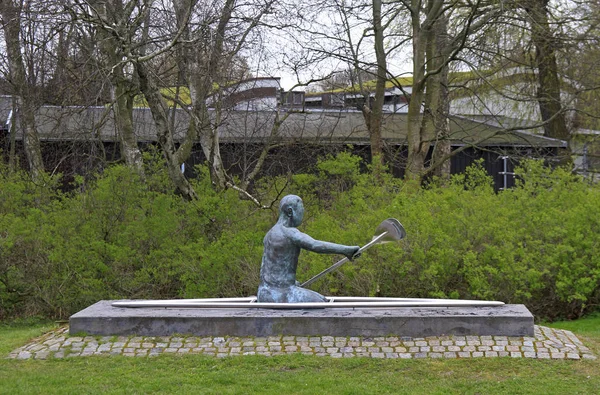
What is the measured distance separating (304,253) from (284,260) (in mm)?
4052

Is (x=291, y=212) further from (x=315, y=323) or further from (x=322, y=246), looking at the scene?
(x=315, y=323)

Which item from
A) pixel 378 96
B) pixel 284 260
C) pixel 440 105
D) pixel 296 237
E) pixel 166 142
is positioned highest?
pixel 378 96

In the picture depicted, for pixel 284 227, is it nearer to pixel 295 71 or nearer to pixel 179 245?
pixel 179 245

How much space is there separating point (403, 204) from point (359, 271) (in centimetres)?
200

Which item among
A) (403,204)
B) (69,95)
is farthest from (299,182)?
(69,95)

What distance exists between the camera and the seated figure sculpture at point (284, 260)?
9617mm

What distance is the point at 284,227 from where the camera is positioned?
9719mm

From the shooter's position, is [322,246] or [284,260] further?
[284,260]

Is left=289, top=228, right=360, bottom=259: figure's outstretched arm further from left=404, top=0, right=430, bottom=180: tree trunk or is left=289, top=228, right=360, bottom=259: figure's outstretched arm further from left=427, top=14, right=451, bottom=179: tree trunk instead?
left=404, top=0, right=430, bottom=180: tree trunk

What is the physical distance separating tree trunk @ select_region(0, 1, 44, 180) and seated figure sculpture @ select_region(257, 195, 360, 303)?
666 cm

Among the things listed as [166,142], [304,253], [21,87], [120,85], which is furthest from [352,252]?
[21,87]

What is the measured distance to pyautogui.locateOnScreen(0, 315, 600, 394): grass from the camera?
24.7 ft

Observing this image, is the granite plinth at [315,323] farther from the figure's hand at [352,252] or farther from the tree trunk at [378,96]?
the tree trunk at [378,96]

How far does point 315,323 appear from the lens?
902 centimetres
